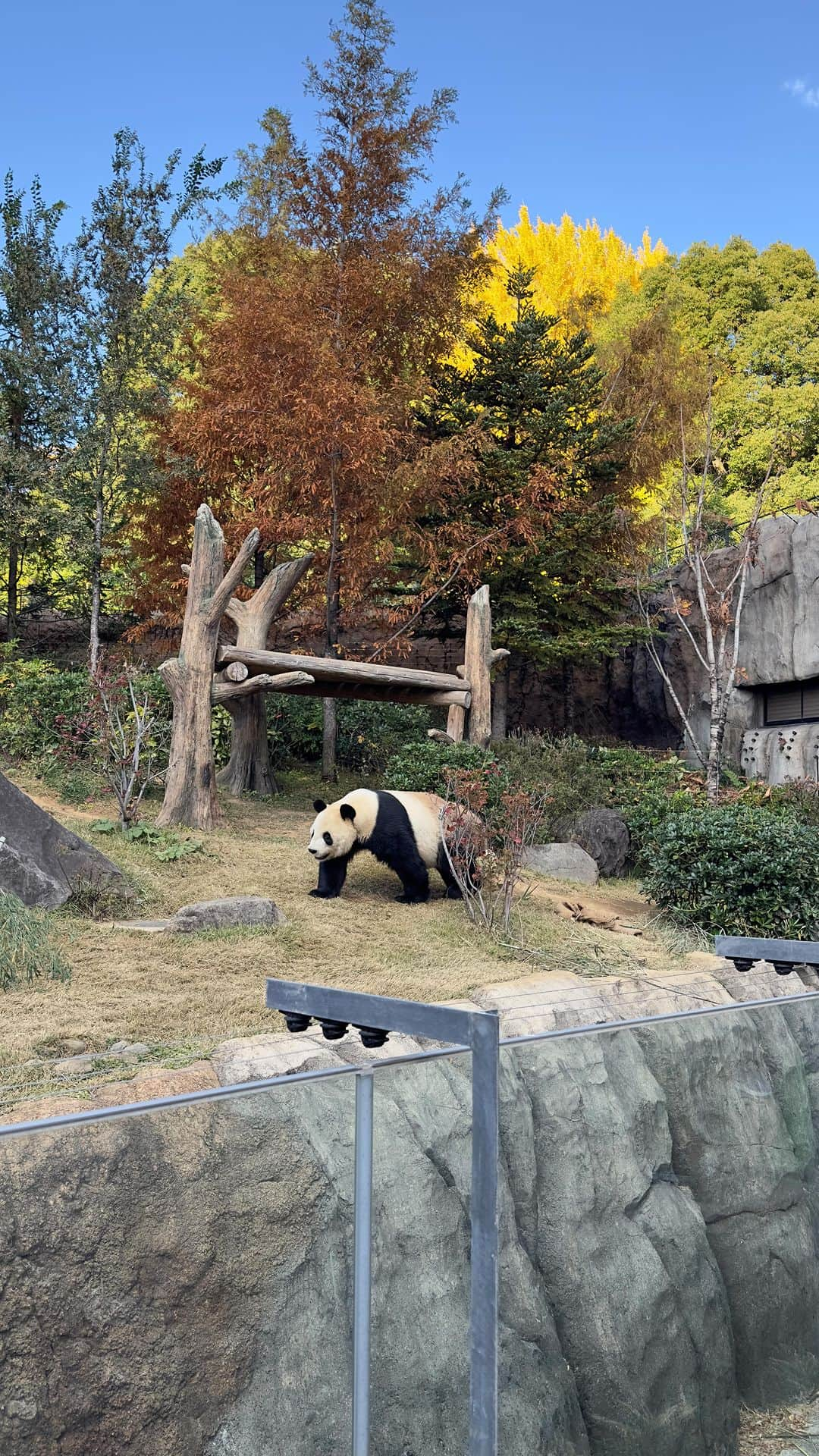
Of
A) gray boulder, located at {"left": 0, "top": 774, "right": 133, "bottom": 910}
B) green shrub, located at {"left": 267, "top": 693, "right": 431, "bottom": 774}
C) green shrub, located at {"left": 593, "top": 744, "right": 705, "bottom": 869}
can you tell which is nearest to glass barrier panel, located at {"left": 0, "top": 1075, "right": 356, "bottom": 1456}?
gray boulder, located at {"left": 0, "top": 774, "right": 133, "bottom": 910}

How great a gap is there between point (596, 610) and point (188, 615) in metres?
8.78

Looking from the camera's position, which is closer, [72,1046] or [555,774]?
[72,1046]

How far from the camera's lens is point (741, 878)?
7551mm

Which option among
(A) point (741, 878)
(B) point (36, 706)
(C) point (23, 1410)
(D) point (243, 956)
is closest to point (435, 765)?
(A) point (741, 878)

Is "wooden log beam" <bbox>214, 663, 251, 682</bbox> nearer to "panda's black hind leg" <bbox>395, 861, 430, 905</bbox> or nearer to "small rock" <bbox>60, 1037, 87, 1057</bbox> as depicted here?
"panda's black hind leg" <bbox>395, 861, 430, 905</bbox>

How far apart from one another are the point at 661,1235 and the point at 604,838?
7170 millimetres

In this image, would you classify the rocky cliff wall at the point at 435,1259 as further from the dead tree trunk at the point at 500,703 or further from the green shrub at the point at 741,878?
the dead tree trunk at the point at 500,703

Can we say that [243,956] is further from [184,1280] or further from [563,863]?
[563,863]

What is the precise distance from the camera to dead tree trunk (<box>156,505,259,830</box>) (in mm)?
8938

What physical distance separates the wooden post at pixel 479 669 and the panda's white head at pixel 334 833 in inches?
160

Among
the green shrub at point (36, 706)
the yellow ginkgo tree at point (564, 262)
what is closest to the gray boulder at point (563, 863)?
the green shrub at point (36, 706)

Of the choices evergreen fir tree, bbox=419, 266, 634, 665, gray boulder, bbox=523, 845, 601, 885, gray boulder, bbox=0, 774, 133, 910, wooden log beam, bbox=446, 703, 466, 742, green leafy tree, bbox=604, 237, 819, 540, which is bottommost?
gray boulder, bbox=523, 845, 601, 885

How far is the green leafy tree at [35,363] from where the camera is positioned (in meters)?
14.3

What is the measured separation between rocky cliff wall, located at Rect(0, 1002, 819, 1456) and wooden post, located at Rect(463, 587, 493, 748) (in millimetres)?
8559
